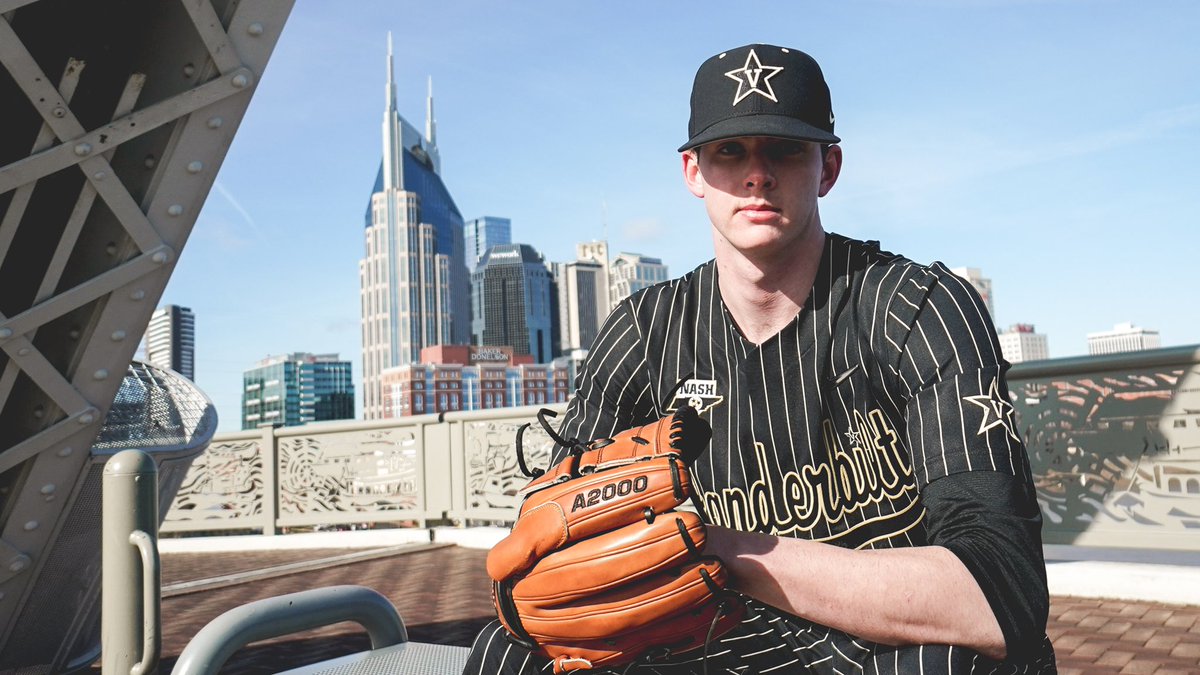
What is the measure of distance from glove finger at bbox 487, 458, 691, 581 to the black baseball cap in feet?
2.57

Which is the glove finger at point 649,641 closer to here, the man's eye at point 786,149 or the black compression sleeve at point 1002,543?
the black compression sleeve at point 1002,543

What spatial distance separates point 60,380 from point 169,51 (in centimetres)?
136

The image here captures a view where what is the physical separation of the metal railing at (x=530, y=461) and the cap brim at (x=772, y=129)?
1849 millimetres

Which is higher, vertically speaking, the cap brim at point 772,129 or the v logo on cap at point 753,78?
the v logo on cap at point 753,78

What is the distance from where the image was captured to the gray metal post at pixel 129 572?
2.49 metres

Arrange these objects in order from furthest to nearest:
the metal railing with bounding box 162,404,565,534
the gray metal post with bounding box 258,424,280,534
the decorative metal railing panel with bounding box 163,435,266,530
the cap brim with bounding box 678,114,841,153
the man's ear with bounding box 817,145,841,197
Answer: the decorative metal railing panel with bounding box 163,435,266,530, the gray metal post with bounding box 258,424,280,534, the metal railing with bounding box 162,404,565,534, the man's ear with bounding box 817,145,841,197, the cap brim with bounding box 678,114,841,153

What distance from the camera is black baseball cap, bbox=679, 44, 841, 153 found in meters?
1.92

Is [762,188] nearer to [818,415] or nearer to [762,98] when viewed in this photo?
[762,98]

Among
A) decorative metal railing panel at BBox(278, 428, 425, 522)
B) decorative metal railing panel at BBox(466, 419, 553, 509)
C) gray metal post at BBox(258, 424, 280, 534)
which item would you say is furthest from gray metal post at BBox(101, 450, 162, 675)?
gray metal post at BBox(258, 424, 280, 534)

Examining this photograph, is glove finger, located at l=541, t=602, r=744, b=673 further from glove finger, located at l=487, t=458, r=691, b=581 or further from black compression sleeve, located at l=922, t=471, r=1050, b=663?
black compression sleeve, located at l=922, t=471, r=1050, b=663

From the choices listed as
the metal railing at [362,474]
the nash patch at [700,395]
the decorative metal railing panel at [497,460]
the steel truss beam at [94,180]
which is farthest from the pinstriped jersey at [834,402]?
the decorative metal railing panel at [497,460]

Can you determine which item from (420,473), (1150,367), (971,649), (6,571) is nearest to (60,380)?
(6,571)

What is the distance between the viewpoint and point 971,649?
5.21 ft

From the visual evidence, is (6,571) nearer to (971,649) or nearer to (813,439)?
(813,439)
